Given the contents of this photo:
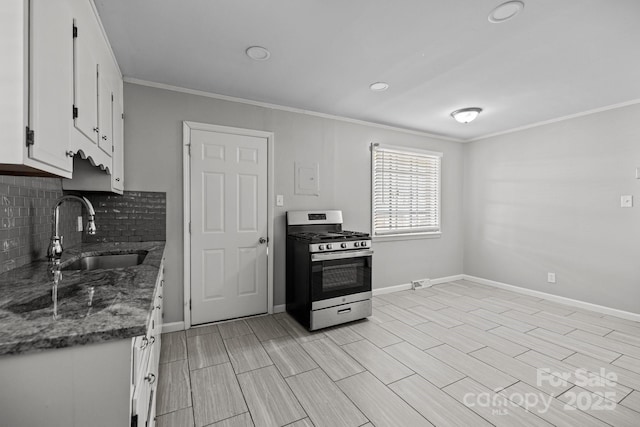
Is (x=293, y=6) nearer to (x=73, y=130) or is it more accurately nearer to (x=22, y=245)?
(x=73, y=130)

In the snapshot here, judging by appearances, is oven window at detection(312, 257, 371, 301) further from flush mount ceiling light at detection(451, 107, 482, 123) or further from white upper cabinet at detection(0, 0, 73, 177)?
white upper cabinet at detection(0, 0, 73, 177)

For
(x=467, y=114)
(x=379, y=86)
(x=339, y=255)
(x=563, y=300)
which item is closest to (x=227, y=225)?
(x=339, y=255)

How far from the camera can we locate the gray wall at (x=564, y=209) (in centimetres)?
331

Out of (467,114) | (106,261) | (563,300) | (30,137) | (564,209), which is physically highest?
(467,114)

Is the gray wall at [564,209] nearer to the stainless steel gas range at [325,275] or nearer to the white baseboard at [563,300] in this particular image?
the white baseboard at [563,300]

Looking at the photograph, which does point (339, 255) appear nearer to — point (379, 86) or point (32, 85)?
point (379, 86)

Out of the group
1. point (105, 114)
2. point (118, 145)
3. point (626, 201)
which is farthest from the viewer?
point (626, 201)

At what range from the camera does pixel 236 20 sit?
1.89 metres

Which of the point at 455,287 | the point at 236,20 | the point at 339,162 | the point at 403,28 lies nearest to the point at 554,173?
the point at 455,287

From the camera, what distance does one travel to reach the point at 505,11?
5.80ft

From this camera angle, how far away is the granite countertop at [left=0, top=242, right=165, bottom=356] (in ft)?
2.65

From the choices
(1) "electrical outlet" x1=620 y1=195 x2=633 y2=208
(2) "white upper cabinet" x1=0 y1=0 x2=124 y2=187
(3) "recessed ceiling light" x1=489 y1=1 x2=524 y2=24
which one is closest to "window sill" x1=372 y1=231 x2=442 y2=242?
(1) "electrical outlet" x1=620 y1=195 x2=633 y2=208

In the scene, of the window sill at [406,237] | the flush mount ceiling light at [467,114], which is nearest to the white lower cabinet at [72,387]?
the window sill at [406,237]

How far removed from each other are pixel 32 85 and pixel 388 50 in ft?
6.92
